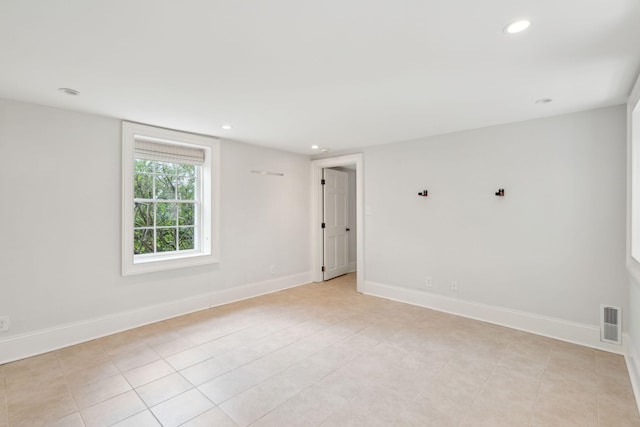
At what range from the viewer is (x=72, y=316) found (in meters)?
2.96

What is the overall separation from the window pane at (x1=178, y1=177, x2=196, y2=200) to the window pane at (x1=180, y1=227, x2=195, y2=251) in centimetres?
43

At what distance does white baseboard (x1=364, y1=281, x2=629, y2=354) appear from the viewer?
2898mm

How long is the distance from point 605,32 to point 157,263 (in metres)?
4.29

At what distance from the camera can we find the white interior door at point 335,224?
5.51m

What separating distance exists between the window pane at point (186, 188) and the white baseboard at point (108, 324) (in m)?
1.34

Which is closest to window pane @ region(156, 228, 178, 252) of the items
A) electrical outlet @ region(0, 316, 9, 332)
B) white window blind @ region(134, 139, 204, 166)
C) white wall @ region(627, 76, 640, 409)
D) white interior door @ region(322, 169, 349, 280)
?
white window blind @ region(134, 139, 204, 166)

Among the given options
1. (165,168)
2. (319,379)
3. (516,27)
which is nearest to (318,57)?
(516,27)

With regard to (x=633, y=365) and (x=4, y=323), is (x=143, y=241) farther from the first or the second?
(x=633, y=365)

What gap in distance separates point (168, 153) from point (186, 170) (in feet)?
1.19

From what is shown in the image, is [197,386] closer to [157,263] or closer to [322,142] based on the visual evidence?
[157,263]

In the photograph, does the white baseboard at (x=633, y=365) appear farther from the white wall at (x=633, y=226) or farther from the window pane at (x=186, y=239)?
the window pane at (x=186, y=239)

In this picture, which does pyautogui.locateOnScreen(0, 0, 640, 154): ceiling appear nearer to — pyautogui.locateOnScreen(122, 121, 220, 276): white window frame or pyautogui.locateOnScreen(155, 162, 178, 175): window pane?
pyautogui.locateOnScreen(122, 121, 220, 276): white window frame

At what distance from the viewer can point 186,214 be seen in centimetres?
402

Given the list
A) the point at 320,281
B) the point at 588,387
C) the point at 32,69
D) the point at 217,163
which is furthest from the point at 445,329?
the point at 32,69
